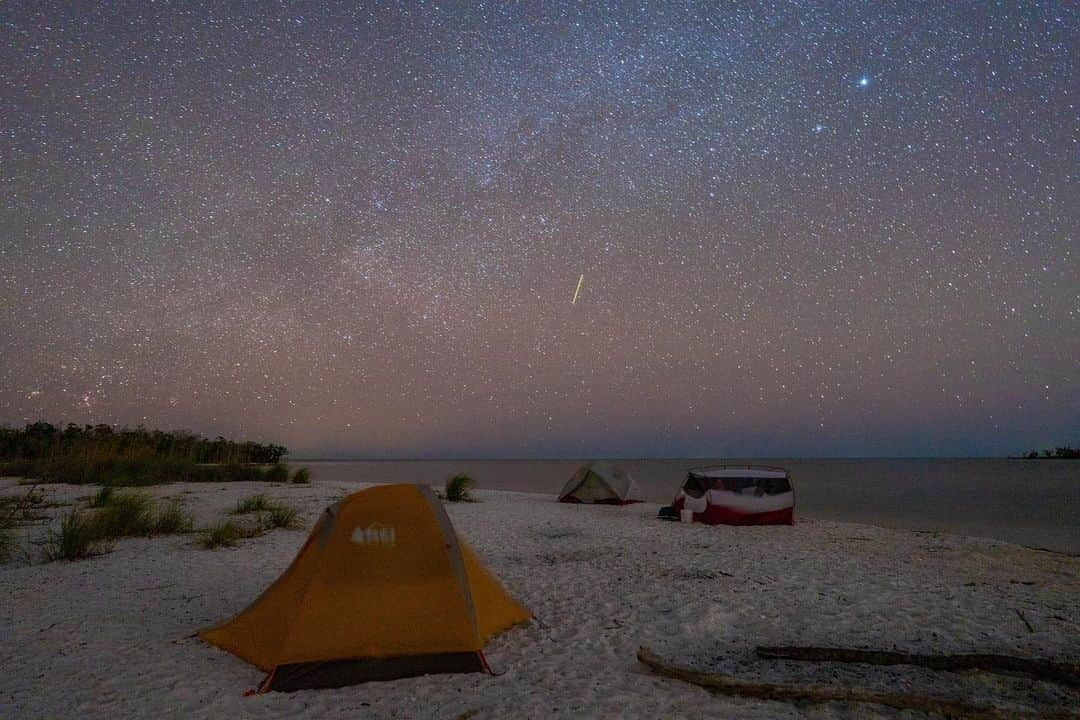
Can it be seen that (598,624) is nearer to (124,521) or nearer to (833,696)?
(833,696)

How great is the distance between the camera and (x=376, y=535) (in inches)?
222

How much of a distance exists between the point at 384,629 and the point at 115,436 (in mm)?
26661

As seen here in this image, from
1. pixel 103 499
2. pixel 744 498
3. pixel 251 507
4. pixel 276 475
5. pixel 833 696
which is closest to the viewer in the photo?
pixel 833 696

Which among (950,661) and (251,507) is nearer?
(950,661)

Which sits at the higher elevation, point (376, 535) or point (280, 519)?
point (376, 535)

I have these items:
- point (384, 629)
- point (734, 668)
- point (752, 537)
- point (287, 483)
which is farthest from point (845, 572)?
point (287, 483)

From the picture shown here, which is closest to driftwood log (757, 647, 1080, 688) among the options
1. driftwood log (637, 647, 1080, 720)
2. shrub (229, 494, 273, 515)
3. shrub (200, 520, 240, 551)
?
driftwood log (637, 647, 1080, 720)

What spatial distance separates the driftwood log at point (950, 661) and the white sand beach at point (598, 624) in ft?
0.28

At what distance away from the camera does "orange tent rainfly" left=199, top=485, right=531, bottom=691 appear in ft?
16.7

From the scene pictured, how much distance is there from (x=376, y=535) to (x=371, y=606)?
59cm

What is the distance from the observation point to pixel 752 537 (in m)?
12.6

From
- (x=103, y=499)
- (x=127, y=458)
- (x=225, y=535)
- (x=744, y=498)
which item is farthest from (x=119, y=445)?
(x=744, y=498)

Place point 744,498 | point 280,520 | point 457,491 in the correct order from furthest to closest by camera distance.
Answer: point 457,491 → point 744,498 → point 280,520

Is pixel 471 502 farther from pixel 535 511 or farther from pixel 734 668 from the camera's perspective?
pixel 734 668
